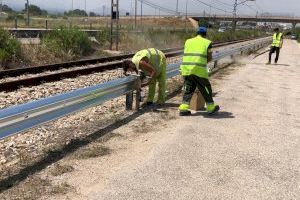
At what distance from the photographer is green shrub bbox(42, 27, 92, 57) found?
65.3 feet

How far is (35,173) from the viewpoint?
16.1ft

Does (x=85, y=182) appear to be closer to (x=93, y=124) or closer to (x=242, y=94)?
(x=93, y=124)

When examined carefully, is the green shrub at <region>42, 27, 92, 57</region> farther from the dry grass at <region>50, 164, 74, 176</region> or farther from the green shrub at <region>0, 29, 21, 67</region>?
the dry grass at <region>50, 164, 74, 176</region>

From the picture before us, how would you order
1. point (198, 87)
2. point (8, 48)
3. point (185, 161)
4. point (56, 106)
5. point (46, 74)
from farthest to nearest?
point (8, 48) < point (46, 74) < point (198, 87) < point (56, 106) < point (185, 161)

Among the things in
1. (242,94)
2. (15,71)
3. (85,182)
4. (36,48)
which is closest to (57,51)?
(36,48)

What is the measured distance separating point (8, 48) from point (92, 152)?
11931mm

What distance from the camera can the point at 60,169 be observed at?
5.04 m

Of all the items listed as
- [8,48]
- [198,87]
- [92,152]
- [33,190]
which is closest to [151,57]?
[198,87]

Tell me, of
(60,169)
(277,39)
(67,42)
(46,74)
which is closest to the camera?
(60,169)

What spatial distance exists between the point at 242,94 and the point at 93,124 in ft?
17.2

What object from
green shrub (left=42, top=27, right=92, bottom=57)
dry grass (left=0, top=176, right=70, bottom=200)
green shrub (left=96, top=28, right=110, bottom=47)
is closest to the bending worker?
dry grass (left=0, top=176, right=70, bottom=200)

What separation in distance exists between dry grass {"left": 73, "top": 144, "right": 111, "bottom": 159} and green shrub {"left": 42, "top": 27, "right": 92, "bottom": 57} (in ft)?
47.3

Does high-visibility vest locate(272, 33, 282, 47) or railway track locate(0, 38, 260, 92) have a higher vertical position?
high-visibility vest locate(272, 33, 282, 47)

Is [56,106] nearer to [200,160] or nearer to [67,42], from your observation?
[200,160]
